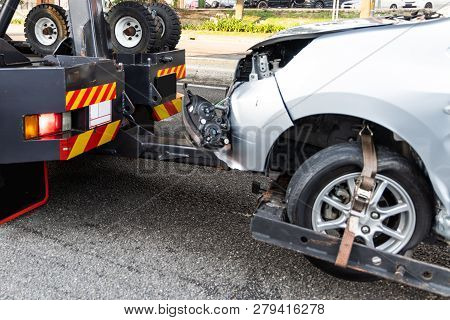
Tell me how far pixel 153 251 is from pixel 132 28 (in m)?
2.07

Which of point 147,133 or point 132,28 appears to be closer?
point 147,133

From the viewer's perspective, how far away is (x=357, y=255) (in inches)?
107

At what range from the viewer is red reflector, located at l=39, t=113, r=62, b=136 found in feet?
11.0

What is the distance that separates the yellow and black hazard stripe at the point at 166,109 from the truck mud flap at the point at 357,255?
209cm

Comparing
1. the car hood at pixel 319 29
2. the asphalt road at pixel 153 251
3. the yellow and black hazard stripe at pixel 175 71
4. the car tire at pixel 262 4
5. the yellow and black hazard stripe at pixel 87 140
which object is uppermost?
the car tire at pixel 262 4

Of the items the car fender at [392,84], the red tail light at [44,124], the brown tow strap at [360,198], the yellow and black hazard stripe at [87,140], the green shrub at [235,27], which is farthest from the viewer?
the green shrub at [235,27]

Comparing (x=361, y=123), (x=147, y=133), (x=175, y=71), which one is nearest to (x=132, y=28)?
(x=175, y=71)

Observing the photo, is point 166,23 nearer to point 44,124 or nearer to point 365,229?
point 44,124

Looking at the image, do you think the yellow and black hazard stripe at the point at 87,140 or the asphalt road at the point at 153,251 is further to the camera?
the yellow and black hazard stripe at the point at 87,140

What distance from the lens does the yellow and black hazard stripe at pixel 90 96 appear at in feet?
11.1

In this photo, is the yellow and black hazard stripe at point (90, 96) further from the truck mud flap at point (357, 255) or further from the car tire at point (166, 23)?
the truck mud flap at point (357, 255)

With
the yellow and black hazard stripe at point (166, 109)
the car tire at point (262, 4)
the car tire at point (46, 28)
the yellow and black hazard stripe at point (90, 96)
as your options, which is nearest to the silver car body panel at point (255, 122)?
the yellow and black hazard stripe at point (90, 96)

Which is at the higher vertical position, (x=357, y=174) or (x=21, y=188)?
(x=357, y=174)

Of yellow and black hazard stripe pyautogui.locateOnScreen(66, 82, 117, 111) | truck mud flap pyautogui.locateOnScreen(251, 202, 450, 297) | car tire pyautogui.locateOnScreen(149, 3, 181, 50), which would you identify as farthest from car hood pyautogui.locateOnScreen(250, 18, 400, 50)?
car tire pyautogui.locateOnScreen(149, 3, 181, 50)
